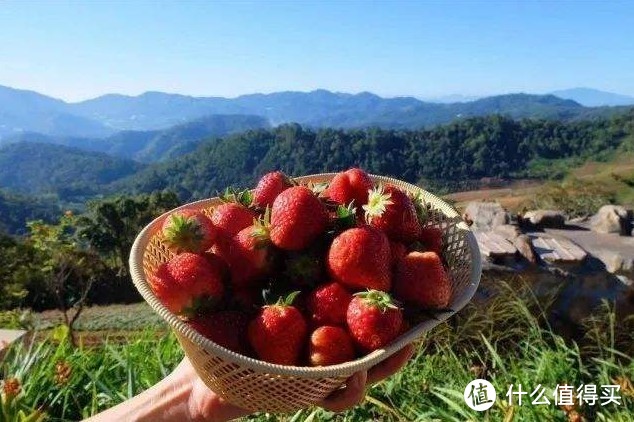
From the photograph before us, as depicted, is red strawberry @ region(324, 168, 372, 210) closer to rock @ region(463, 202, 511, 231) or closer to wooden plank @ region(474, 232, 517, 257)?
wooden plank @ region(474, 232, 517, 257)

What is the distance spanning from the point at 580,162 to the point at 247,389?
71348mm

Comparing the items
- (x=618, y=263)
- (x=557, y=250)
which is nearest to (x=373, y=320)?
(x=557, y=250)

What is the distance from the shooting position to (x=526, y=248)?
12.5ft

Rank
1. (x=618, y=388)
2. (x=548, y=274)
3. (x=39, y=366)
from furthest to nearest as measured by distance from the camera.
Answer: (x=548, y=274), (x=39, y=366), (x=618, y=388)

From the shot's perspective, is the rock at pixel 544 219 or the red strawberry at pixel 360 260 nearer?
the red strawberry at pixel 360 260

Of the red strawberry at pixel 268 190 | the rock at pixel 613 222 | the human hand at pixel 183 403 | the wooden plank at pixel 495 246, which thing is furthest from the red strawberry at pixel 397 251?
the rock at pixel 613 222

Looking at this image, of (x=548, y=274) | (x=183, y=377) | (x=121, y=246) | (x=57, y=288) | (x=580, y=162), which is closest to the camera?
(x=183, y=377)

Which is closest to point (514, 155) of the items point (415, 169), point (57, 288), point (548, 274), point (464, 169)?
point (464, 169)

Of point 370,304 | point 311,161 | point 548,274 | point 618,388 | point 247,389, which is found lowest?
point 311,161

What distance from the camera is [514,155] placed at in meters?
70.8

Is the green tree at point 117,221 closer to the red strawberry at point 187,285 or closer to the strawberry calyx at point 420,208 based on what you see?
the strawberry calyx at point 420,208

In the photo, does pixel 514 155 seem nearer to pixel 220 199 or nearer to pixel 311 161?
pixel 311 161

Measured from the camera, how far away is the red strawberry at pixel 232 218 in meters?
1.43

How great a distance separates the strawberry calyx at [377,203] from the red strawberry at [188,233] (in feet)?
1.15
